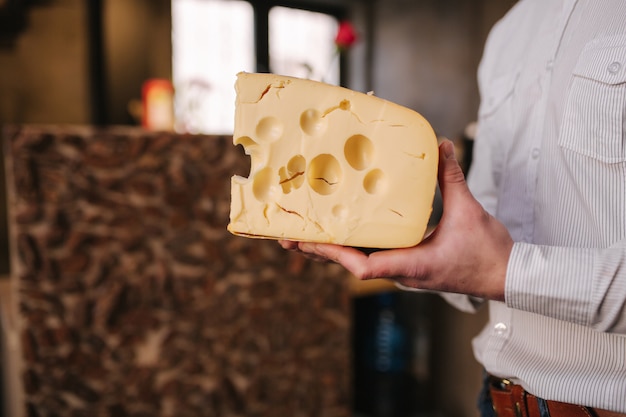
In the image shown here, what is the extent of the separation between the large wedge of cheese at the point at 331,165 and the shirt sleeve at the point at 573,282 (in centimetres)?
15

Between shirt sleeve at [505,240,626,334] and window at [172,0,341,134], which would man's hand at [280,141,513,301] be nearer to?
shirt sleeve at [505,240,626,334]

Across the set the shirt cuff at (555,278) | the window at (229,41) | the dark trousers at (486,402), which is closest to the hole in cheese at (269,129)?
the shirt cuff at (555,278)

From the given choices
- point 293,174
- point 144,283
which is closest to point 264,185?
point 293,174

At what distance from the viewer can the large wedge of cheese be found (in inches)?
28.8

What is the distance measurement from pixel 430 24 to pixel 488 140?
2.92 metres

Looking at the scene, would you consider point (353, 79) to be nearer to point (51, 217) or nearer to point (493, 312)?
point (51, 217)

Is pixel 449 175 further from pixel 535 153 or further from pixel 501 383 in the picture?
pixel 501 383

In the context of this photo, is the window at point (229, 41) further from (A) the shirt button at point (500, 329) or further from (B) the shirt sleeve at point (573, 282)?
(B) the shirt sleeve at point (573, 282)

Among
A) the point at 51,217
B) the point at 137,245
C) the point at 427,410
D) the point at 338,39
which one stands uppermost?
the point at 338,39

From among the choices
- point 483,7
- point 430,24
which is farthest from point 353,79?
point 483,7

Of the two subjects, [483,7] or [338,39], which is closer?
[338,39]

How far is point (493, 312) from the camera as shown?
3.04 ft

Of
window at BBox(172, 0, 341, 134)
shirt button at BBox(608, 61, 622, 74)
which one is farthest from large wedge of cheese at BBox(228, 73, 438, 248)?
window at BBox(172, 0, 341, 134)

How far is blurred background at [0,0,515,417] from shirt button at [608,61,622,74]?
1.35m
